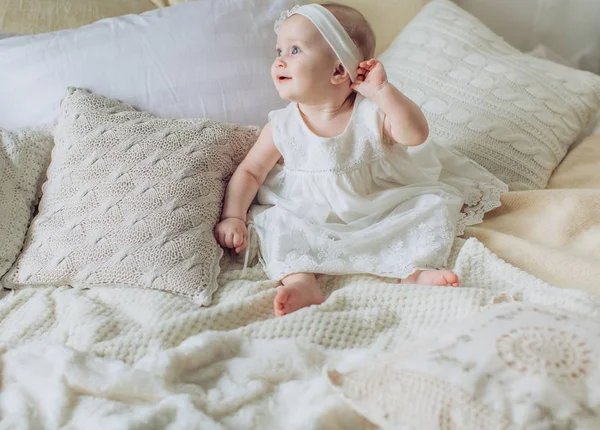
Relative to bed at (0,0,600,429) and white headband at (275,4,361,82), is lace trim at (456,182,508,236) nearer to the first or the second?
bed at (0,0,600,429)

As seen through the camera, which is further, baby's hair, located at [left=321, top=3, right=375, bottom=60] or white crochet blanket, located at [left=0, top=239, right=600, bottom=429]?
baby's hair, located at [left=321, top=3, right=375, bottom=60]

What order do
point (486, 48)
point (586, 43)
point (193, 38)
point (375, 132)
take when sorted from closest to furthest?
point (375, 132), point (193, 38), point (486, 48), point (586, 43)

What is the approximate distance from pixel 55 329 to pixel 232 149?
43 cm

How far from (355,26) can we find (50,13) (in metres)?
0.68

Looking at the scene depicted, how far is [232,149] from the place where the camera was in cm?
114

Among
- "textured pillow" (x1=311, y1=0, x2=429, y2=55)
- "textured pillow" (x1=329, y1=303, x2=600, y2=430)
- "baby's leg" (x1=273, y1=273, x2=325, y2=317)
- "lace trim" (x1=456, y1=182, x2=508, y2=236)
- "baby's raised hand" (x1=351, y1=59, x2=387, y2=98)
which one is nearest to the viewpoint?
"textured pillow" (x1=329, y1=303, x2=600, y2=430)

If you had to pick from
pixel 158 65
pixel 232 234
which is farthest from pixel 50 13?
pixel 232 234

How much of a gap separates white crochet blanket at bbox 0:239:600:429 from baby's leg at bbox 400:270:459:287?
0.03 meters

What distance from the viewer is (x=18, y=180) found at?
108 centimetres

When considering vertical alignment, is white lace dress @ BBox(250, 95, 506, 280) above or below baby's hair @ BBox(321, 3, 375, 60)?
below

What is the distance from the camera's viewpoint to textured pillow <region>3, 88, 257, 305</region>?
3.21 ft

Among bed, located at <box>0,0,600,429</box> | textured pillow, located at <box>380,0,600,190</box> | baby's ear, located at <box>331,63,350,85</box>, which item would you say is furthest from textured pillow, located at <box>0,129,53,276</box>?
textured pillow, located at <box>380,0,600,190</box>

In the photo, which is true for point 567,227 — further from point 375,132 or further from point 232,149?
point 232,149

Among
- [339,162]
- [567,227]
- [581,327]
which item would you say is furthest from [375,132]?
[581,327]
